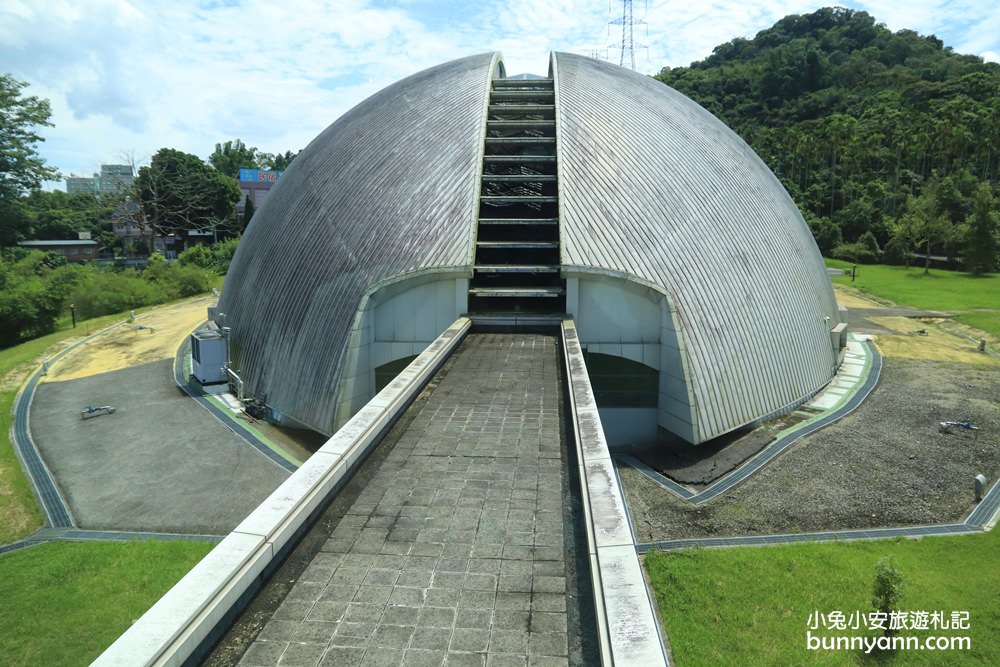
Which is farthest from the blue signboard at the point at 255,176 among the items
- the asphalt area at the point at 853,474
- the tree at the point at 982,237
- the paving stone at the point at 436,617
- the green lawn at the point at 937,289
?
the paving stone at the point at 436,617

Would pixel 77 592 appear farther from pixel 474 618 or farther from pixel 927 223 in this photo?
pixel 927 223

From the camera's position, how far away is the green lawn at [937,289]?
1481 inches

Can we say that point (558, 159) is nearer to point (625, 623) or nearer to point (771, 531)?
point (771, 531)

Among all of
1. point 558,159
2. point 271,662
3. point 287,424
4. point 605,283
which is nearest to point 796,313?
point 605,283

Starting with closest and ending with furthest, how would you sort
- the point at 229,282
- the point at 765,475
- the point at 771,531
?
1. the point at 771,531
2. the point at 765,475
3. the point at 229,282

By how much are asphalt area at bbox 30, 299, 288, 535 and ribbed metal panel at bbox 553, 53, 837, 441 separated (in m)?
10.8

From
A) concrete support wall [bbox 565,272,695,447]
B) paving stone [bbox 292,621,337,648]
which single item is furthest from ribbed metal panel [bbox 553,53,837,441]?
paving stone [bbox 292,621,337,648]

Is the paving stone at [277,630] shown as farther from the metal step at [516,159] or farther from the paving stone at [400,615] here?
the metal step at [516,159]

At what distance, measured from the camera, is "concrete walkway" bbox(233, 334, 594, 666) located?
5.20m

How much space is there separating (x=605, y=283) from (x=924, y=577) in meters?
9.68

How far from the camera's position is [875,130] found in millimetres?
79750

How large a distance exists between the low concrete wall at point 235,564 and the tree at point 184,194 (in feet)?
233

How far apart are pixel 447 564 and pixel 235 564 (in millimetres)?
2144

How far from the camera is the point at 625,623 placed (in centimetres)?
492
